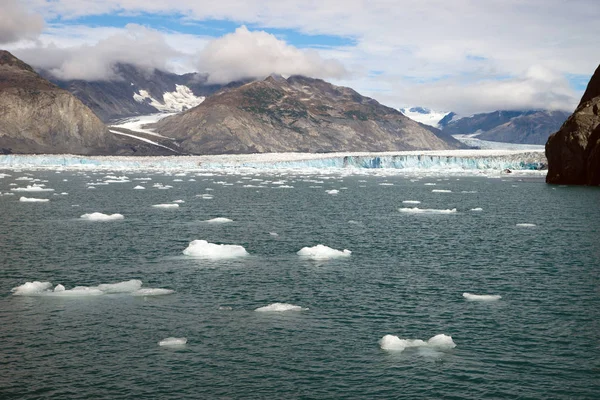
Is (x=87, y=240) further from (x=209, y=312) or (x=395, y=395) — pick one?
(x=395, y=395)

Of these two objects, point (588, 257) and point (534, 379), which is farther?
point (588, 257)

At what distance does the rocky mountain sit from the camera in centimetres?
7088

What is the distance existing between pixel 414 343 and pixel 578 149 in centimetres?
6675

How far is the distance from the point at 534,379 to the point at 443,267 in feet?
34.0

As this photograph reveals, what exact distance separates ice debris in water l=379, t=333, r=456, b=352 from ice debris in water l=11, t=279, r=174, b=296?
7289 mm

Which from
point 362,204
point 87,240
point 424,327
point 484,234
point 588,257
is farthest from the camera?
point 362,204

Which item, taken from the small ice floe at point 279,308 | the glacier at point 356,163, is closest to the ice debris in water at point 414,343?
the small ice floe at point 279,308

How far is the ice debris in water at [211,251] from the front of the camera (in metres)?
24.7

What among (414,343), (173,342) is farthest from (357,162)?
(173,342)

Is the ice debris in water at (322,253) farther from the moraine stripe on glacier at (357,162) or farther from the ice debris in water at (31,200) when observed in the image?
the moraine stripe on glacier at (357,162)

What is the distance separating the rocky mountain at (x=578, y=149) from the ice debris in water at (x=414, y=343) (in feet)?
204

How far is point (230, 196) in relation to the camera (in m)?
56.1

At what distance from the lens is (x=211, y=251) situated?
81.4 feet

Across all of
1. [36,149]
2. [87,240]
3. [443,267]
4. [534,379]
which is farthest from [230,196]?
[36,149]
